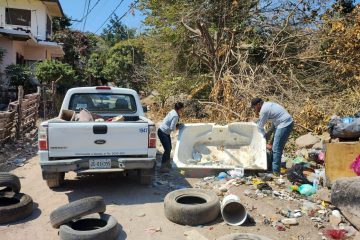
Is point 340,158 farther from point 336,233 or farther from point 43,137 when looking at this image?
point 43,137

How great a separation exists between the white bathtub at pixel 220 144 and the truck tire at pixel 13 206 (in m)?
3.32

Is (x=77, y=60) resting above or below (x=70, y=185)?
above

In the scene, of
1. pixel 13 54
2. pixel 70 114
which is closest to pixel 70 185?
pixel 70 114

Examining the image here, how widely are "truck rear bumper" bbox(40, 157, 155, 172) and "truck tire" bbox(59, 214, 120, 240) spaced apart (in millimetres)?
1106

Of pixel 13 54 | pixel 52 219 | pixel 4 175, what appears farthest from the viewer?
pixel 13 54

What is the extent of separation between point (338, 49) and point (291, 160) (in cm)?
543

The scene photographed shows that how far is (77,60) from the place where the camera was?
116 feet

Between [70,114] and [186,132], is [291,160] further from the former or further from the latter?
[70,114]

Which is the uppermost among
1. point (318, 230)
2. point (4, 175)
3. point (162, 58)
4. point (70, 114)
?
point (162, 58)

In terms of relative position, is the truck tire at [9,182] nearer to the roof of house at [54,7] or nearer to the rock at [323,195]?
the rock at [323,195]

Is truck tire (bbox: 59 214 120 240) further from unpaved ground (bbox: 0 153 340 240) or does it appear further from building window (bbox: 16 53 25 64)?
building window (bbox: 16 53 25 64)

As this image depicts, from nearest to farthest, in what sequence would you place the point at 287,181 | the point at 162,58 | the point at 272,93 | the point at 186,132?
the point at 287,181, the point at 186,132, the point at 272,93, the point at 162,58

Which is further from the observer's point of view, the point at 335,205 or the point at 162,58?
the point at 162,58

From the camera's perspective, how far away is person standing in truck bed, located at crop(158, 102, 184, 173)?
850 cm
